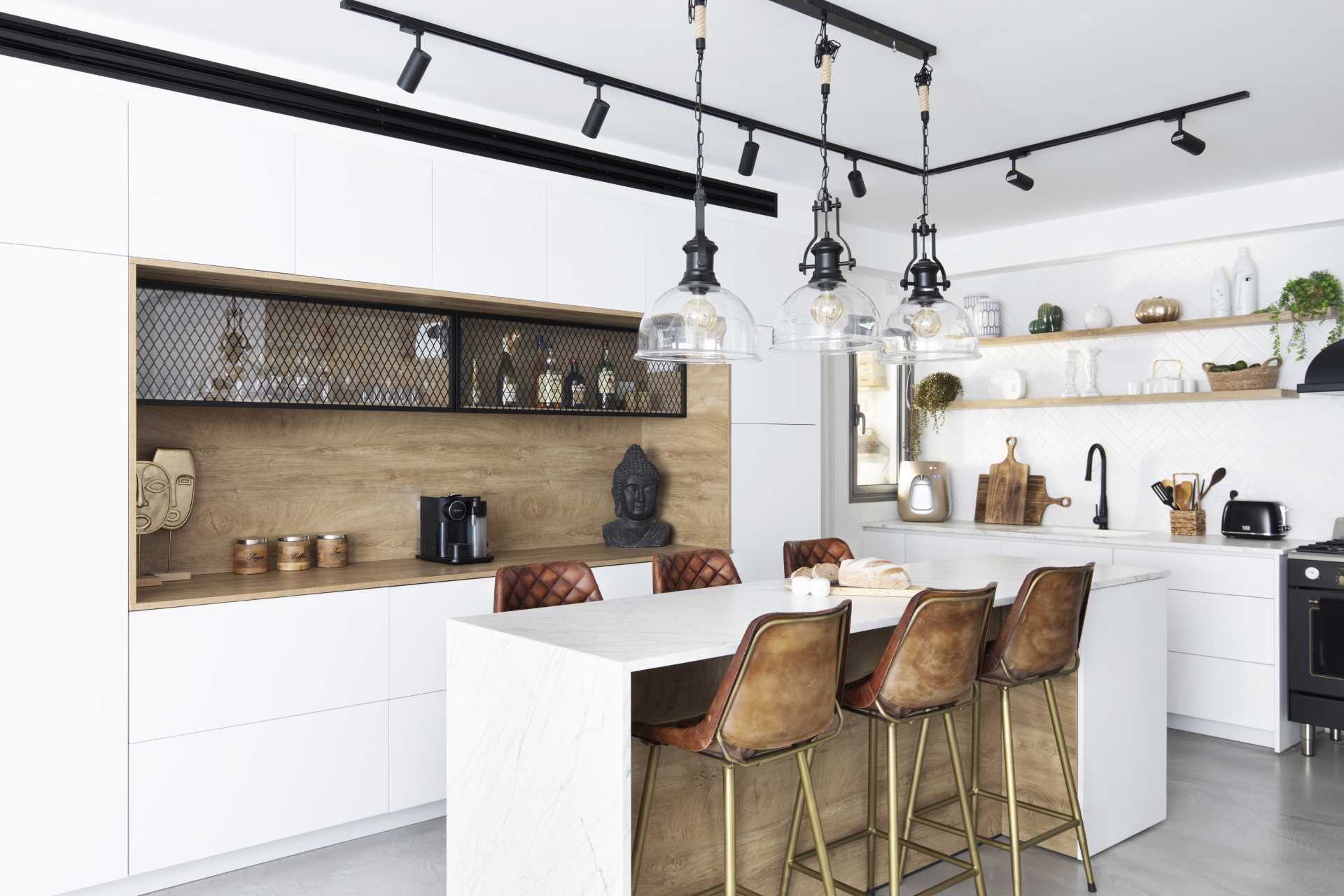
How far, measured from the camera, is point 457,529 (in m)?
4.11

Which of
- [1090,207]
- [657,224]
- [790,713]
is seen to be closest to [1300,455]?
[1090,207]

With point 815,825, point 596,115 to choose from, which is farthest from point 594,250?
point 815,825

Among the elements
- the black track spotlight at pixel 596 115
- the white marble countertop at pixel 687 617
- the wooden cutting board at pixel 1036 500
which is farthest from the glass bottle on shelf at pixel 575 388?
the wooden cutting board at pixel 1036 500

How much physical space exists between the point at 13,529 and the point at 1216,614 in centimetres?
498

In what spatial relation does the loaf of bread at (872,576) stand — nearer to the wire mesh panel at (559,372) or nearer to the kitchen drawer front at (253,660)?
the wire mesh panel at (559,372)

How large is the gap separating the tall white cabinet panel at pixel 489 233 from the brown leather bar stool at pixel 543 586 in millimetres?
1237

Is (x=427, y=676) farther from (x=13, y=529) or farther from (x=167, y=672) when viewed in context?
(x=13, y=529)

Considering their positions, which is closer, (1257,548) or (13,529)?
(13,529)

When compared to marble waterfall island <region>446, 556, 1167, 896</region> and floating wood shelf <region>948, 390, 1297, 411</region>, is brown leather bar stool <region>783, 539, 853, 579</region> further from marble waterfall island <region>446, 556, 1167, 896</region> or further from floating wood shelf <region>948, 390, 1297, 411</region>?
floating wood shelf <region>948, 390, 1297, 411</region>

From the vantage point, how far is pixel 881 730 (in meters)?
3.24

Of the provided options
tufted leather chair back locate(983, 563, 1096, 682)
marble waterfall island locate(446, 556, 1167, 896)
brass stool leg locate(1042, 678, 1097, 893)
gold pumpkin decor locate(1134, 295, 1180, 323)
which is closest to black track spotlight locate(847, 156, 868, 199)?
marble waterfall island locate(446, 556, 1167, 896)

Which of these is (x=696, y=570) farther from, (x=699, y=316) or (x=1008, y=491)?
(x=1008, y=491)

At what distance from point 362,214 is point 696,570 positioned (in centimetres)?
182

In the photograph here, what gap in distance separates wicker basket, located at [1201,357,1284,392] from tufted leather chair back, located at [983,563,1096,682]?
8.80 ft
